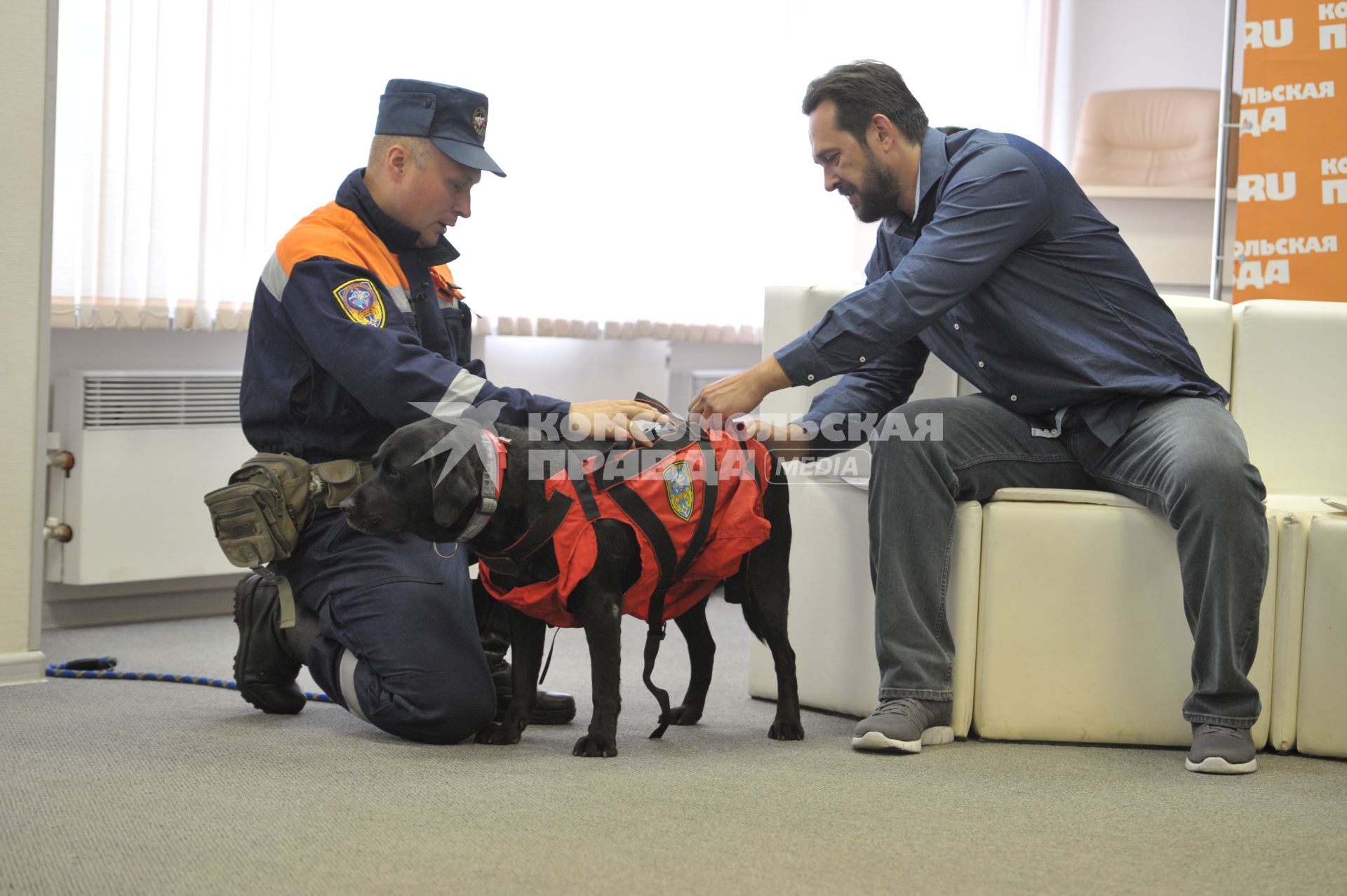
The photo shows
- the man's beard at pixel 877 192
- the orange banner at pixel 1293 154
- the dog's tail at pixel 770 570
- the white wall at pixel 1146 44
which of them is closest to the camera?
the dog's tail at pixel 770 570

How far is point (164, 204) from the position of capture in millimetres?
3373

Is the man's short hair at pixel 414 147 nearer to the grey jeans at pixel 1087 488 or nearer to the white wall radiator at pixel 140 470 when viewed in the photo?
the grey jeans at pixel 1087 488

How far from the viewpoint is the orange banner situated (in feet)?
11.4

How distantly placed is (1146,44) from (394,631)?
4.26 m

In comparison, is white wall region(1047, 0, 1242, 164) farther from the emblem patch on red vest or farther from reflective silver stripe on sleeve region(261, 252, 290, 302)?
reflective silver stripe on sleeve region(261, 252, 290, 302)

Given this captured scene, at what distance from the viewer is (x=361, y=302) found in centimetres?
214

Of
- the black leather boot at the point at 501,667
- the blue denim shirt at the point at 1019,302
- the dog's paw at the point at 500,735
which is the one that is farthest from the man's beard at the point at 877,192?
the dog's paw at the point at 500,735

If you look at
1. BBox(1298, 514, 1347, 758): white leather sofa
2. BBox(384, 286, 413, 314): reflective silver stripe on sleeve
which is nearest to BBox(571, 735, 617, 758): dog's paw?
BBox(384, 286, 413, 314): reflective silver stripe on sleeve

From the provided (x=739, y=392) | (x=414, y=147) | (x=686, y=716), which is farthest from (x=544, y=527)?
(x=414, y=147)

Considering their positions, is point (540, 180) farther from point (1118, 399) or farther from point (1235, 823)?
point (1235, 823)

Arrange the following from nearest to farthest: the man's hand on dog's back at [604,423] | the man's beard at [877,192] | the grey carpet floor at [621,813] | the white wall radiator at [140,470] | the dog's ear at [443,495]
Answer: the grey carpet floor at [621,813], the dog's ear at [443,495], the man's hand on dog's back at [604,423], the man's beard at [877,192], the white wall radiator at [140,470]

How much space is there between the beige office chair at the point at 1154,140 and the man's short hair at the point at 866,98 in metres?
2.42

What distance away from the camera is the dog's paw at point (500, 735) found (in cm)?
211

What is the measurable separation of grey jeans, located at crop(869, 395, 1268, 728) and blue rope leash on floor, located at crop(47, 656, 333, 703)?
3.81 feet
